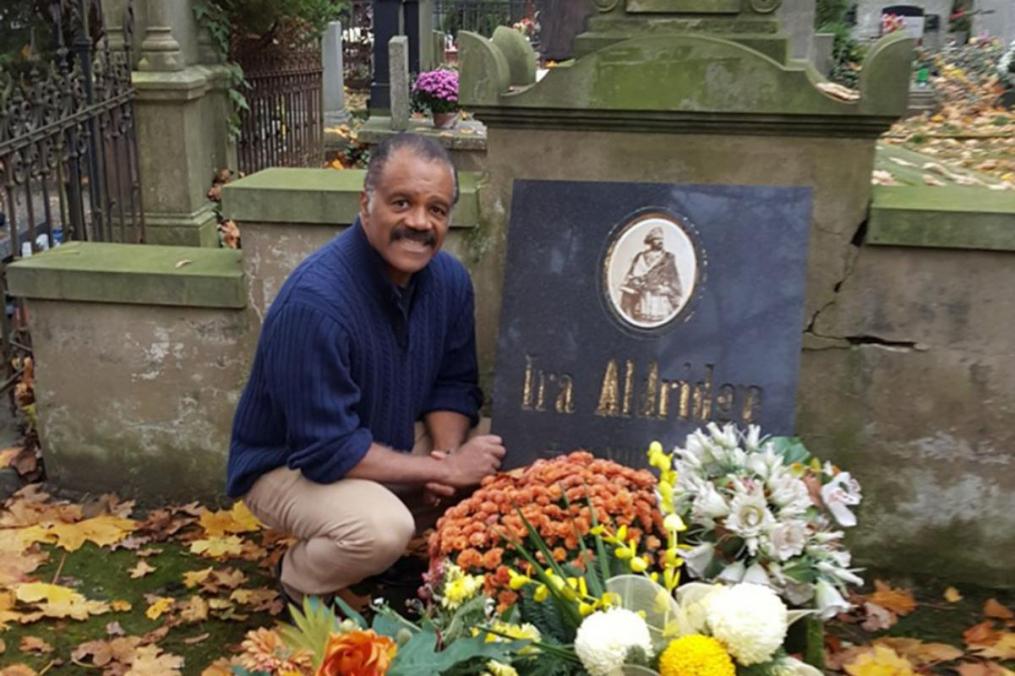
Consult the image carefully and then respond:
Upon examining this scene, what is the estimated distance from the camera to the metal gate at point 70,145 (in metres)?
4.24

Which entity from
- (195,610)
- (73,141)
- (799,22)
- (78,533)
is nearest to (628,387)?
(195,610)

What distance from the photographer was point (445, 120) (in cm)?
924

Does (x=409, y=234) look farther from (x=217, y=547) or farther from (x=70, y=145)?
(x=70, y=145)

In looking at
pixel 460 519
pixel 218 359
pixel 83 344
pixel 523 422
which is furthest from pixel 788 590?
pixel 83 344

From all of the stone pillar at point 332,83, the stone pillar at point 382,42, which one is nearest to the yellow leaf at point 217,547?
the stone pillar at point 382,42

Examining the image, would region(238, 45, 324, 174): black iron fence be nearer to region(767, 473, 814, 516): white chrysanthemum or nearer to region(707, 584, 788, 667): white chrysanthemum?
region(767, 473, 814, 516): white chrysanthemum

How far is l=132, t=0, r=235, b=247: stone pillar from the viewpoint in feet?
21.6

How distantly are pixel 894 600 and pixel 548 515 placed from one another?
58.0 inches

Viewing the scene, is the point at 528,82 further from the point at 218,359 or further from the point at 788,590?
the point at 788,590

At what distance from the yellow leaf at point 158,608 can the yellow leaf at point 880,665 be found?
6.75ft

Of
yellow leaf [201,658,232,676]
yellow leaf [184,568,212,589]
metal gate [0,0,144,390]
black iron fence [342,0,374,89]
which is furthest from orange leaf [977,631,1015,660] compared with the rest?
black iron fence [342,0,374,89]

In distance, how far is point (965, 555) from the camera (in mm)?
3408

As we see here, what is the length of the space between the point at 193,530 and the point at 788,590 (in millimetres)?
2352

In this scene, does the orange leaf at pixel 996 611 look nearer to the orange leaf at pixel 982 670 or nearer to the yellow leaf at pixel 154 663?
the orange leaf at pixel 982 670
